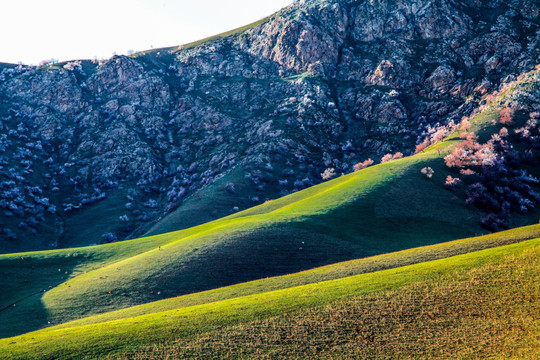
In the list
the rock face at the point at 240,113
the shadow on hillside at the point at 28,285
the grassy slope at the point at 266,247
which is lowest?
the grassy slope at the point at 266,247

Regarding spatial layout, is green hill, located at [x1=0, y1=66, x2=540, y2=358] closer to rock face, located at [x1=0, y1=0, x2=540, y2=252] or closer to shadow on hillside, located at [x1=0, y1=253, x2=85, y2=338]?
shadow on hillside, located at [x1=0, y1=253, x2=85, y2=338]

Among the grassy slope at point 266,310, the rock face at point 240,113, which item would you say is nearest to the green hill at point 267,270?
the grassy slope at point 266,310

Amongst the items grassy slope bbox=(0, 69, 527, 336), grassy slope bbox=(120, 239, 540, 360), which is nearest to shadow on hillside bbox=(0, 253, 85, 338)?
grassy slope bbox=(0, 69, 527, 336)

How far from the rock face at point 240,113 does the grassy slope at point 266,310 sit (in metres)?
75.9

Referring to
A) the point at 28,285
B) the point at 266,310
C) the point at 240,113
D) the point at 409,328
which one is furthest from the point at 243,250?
the point at 240,113

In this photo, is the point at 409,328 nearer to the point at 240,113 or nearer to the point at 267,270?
the point at 267,270

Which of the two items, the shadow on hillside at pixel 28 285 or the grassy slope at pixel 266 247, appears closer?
the shadow on hillside at pixel 28 285

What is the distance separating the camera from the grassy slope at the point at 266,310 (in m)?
25.6

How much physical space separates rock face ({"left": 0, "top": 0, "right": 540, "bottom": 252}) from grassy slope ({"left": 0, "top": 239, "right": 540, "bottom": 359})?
75932 millimetres

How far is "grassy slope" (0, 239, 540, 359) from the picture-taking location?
2561 centimetres

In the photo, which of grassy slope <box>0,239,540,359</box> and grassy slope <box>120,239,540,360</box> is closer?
grassy slope <box>120,239,540,360</box>

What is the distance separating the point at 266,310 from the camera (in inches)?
1181

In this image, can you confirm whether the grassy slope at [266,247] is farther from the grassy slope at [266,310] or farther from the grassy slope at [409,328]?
the grassy slope at [409,328]

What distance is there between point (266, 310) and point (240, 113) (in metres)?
149
